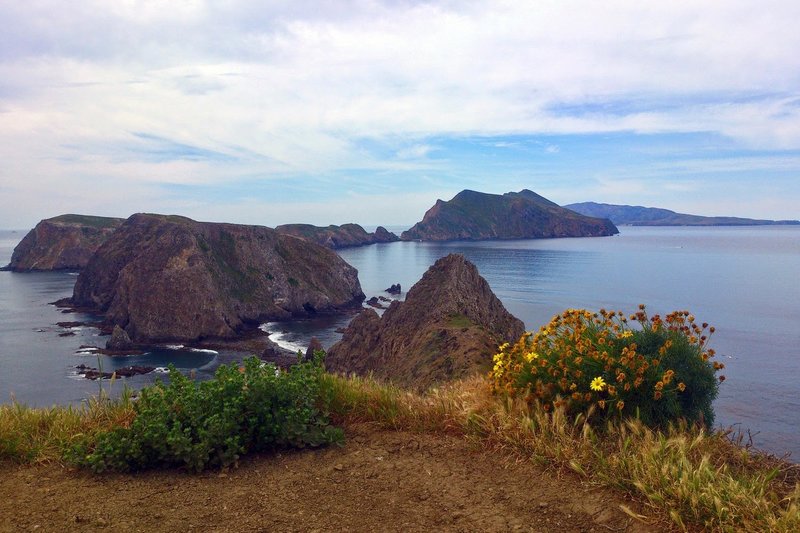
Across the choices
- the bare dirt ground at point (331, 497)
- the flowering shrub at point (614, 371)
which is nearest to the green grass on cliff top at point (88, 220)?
the bare dirt ground at point (331, 497)

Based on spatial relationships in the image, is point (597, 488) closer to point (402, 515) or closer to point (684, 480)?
point (684, 480)

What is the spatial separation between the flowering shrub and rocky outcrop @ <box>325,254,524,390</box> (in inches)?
583

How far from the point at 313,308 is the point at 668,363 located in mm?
82328

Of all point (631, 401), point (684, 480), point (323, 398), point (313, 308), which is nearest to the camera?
point (684, 480)

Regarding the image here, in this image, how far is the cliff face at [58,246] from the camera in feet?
474

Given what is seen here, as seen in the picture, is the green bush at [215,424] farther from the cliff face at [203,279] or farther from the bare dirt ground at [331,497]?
the cliff face at [203,279]

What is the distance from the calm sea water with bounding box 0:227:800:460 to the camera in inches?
1442

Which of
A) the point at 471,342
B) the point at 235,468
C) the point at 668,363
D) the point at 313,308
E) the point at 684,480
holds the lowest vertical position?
the point at 313,308

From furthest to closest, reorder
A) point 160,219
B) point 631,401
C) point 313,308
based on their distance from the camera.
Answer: point 160,219
point 313,308
point 631,401

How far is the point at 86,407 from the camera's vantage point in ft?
25.4

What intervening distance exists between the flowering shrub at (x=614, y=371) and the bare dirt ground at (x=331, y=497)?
41.4 inches

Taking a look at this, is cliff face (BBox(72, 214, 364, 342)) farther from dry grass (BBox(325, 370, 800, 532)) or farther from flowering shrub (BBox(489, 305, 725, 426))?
flowering shrub (BBox(489, 305, 725, 426))

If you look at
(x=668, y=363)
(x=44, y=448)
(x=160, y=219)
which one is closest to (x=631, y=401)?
A: (x=668, y=363)

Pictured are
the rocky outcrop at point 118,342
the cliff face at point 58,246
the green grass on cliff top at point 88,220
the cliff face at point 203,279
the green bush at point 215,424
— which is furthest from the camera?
the green grass on cliff top at point 88,220
